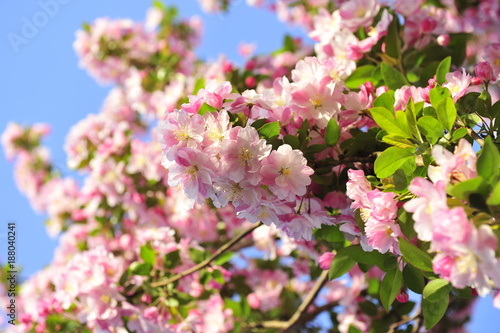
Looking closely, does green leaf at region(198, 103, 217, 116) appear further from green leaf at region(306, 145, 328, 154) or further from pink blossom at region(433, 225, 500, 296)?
pink blossom at region(433, 225, 500, 296)

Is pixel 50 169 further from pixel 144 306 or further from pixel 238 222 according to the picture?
pixel 144 306

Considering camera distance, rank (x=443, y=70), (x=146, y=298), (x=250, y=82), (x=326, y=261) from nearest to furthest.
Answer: (x=443, y=70) → (x=326, y=261) → (x=146, y=298) → (x=250, y=82)

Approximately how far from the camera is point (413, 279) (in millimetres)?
1198

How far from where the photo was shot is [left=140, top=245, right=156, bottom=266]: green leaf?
6.74ft

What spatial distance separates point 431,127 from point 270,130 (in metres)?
0.39

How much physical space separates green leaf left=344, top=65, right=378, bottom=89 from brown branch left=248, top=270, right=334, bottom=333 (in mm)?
834

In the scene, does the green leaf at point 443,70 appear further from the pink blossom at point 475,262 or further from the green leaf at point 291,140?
the pink blossom at point 475,262

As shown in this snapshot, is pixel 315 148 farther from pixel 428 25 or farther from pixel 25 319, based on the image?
pixel 25 319

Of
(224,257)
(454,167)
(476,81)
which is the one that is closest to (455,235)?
(454,167)

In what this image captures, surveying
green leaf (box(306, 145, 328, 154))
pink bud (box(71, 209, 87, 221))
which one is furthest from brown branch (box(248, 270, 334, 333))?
pink bud (box(71, 209, 87, 221))

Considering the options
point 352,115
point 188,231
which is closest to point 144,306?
point 188,231

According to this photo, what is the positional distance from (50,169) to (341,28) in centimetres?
381

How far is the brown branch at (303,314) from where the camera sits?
7.04 feet

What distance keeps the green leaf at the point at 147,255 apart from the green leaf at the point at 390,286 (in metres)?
1.14
